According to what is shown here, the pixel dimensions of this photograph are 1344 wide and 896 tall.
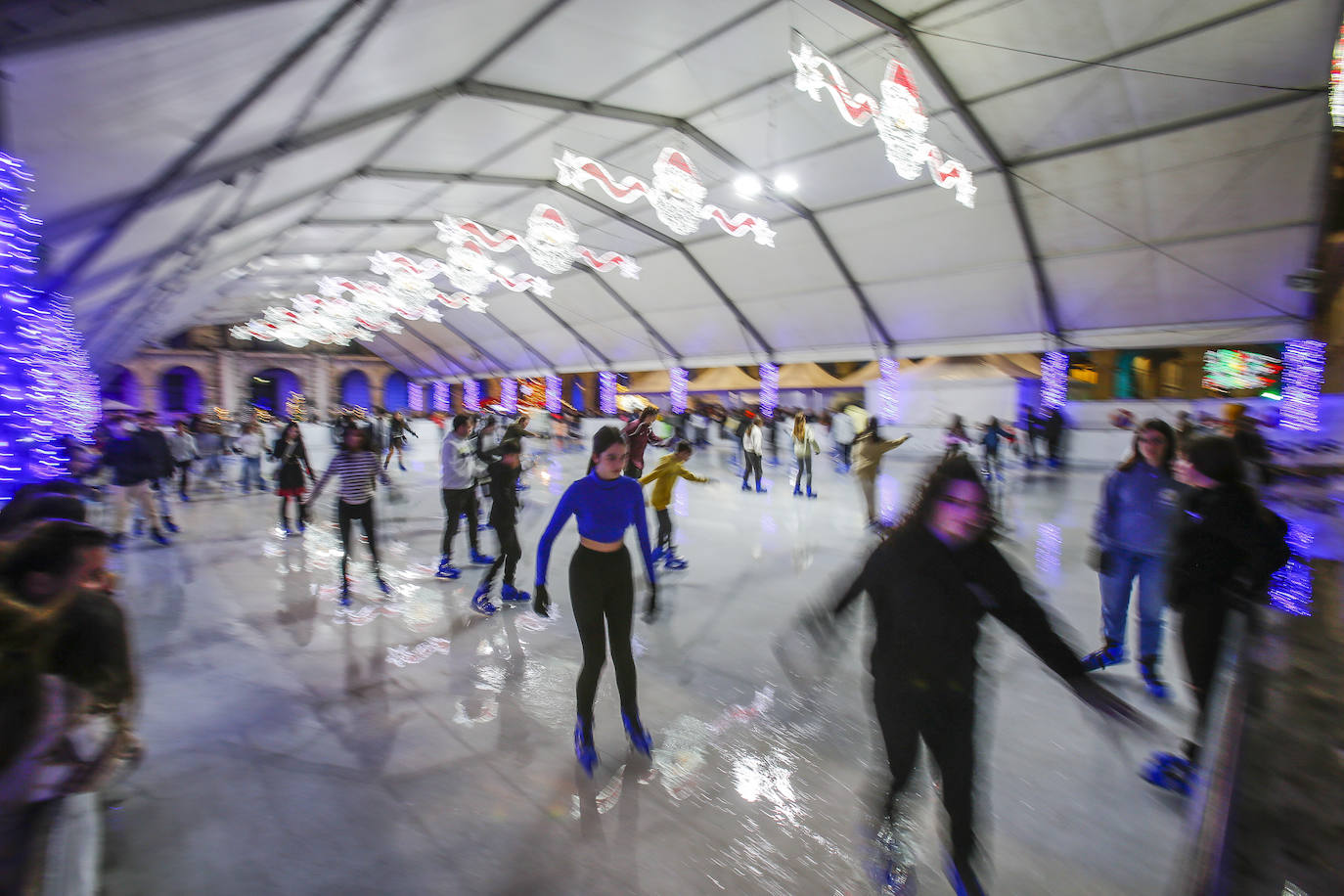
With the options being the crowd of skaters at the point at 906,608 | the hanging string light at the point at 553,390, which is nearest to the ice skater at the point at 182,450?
the crowd of skaters at the point at 906,608

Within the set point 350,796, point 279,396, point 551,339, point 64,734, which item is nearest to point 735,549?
point 350,796

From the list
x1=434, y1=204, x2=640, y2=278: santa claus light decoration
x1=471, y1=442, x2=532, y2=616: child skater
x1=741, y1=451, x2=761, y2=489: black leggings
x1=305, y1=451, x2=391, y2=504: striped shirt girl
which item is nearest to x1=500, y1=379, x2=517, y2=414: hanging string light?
x1=434, y1=204, x2=640, y2=278: santa claus light decoration

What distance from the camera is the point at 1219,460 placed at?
2660 millimetres

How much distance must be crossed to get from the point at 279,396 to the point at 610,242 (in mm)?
29465

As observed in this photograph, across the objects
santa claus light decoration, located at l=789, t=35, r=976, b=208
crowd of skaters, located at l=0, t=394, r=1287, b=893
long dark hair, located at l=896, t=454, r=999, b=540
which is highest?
santa claus light decoration, located at l=789, t=35, r=976, b=208

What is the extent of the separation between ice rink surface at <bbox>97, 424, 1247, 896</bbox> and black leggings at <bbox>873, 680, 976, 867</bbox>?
31 centimetres

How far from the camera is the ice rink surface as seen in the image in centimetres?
233

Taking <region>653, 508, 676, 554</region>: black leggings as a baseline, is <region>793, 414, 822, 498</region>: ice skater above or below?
above

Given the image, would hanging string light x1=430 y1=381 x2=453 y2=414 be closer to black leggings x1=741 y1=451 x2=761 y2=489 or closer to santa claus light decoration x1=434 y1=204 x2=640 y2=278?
santa claus light decoration x1=434 y1=204 x2=640 y2=278

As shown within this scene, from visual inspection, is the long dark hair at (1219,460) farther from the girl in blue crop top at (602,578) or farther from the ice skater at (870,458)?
the ice skater at (870,458)

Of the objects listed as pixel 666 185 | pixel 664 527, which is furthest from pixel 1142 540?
pixel 666 185

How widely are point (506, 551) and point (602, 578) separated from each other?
2.64m

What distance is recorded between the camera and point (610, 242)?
73.9ft

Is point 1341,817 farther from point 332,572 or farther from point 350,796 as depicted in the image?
point 332,572
